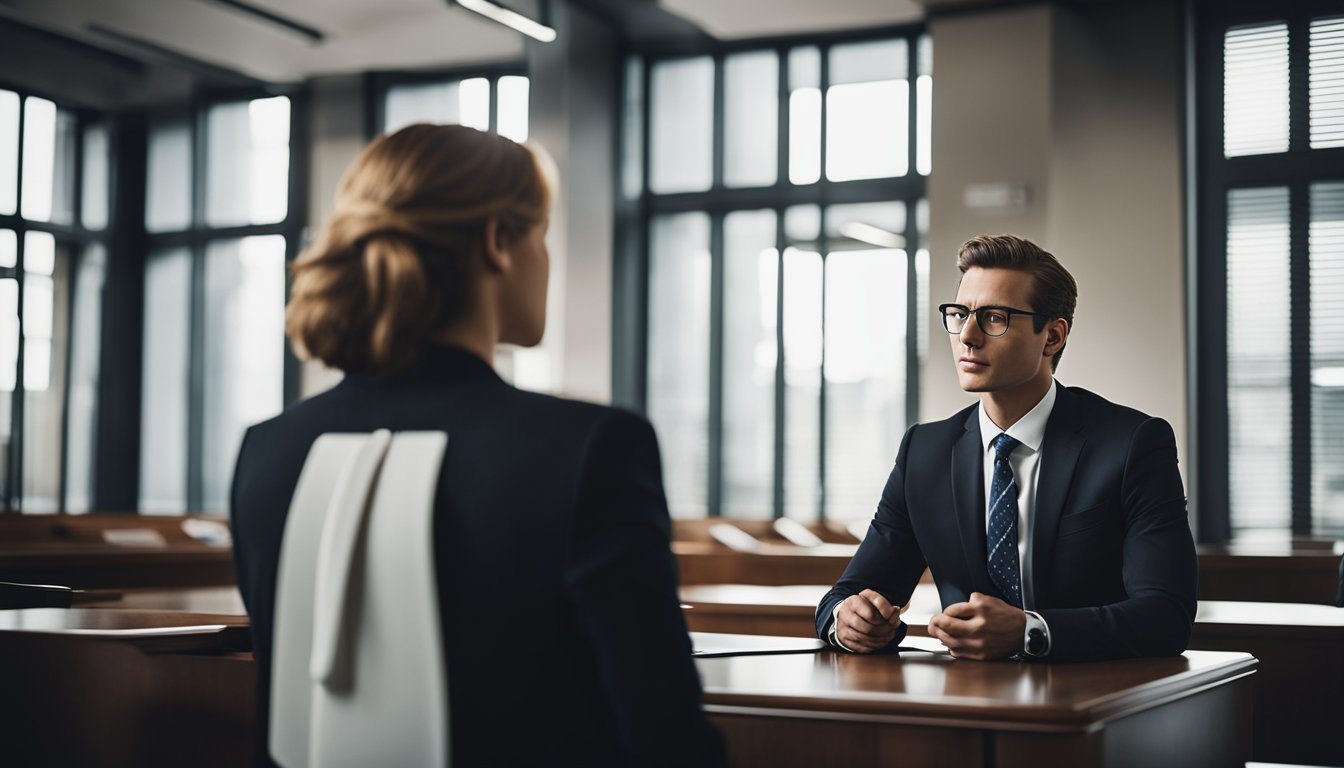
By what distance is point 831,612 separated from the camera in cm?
244

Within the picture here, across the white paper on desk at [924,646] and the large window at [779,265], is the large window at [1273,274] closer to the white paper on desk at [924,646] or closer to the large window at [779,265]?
the large window at [779,265]

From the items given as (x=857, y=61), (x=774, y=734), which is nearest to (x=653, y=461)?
(x=774, y=734)

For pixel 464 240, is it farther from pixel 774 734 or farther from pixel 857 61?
pixel 857 61

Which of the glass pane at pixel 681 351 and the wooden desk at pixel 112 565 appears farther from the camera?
the glass pane at pixel 681 351

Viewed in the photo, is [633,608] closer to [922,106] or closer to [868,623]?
[868,623]

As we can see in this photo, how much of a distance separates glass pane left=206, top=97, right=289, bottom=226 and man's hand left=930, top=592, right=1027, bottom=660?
10.5m

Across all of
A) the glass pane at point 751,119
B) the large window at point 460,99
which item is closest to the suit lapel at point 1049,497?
the glass pane at point 751,119

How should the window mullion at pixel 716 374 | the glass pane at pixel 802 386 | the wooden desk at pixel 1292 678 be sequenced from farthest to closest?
the window mullion at pixel 716 374 < the glass pane at pixel 802 386 < the wooden desk at pixel 1292 678

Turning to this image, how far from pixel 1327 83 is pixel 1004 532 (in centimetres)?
730

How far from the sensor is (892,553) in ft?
8.71

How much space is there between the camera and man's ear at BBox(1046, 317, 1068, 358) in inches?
103

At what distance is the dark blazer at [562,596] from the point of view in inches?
48.1

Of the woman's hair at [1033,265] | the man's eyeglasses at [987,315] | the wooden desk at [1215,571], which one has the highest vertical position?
the woman's hair at [1033,265]

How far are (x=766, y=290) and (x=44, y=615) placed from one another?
753cm
